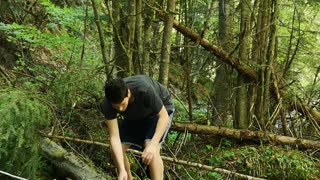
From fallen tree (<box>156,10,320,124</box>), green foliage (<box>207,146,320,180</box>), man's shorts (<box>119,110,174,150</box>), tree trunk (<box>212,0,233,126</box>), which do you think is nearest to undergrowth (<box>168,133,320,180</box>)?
green foliage (<box>207,146,320,180</box>)

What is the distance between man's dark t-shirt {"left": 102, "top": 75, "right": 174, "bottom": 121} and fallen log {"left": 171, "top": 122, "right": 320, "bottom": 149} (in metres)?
2.35

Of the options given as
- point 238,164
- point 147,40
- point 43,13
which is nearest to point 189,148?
point 238,164

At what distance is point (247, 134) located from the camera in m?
6.55

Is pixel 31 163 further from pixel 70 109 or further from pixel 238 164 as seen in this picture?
pixel 238 164

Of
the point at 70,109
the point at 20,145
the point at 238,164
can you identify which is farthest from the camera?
the point at 238,164

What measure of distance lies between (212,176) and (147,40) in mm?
2262

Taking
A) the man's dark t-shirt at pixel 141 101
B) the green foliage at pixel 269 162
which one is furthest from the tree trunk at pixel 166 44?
the man's dark t-shirt at pixel 141 101

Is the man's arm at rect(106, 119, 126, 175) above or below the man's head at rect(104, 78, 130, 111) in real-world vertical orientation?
below

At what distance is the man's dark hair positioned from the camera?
11.0 feet

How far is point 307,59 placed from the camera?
333 inches

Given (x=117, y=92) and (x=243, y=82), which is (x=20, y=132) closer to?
(x=117, y=92)

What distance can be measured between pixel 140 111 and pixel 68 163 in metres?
1.35

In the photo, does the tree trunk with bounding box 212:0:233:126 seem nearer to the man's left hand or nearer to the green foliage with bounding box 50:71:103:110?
the green foliage with bounding box 50:71:103:110

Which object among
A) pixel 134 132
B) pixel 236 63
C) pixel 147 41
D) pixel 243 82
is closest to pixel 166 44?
pixel 147 41
